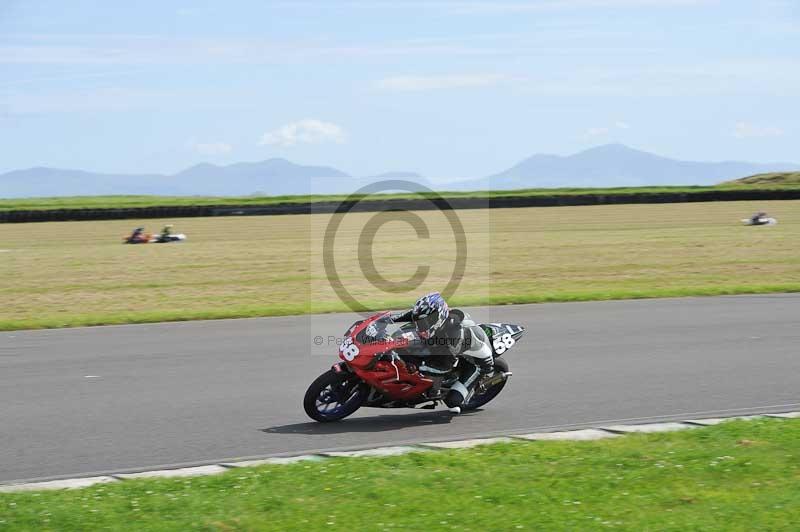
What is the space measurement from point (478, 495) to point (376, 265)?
2236 cm

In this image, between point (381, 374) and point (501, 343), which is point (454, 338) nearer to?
point (501, 343)

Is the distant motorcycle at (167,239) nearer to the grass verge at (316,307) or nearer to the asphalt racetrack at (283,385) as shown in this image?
the grass verge at (316,307)

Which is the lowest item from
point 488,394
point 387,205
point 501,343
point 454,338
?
point 488,394

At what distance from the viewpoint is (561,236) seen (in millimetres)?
38719

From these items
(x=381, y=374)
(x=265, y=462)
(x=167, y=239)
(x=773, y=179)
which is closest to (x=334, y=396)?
(x=381, y=374)

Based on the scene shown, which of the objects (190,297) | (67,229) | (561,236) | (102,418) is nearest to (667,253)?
(561,236)

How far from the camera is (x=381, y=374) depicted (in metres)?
9.72

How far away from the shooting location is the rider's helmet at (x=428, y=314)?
9758mm

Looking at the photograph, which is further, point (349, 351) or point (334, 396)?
point (334, 396)

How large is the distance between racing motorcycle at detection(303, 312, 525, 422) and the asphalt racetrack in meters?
0.22

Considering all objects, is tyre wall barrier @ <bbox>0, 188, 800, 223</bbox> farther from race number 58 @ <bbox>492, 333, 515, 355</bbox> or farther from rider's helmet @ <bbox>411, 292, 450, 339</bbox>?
rider's helmet @ <bbox>411, 292, 450, 339</bbox>

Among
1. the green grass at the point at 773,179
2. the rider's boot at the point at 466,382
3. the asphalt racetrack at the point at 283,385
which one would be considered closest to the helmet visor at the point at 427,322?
the rider's boot at the point at 466,382

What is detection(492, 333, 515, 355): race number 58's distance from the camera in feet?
34.8

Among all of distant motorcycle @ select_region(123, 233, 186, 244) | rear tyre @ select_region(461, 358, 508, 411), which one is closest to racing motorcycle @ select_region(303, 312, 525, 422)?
rear tyre @ select_region(461, 358, 508, 411)
